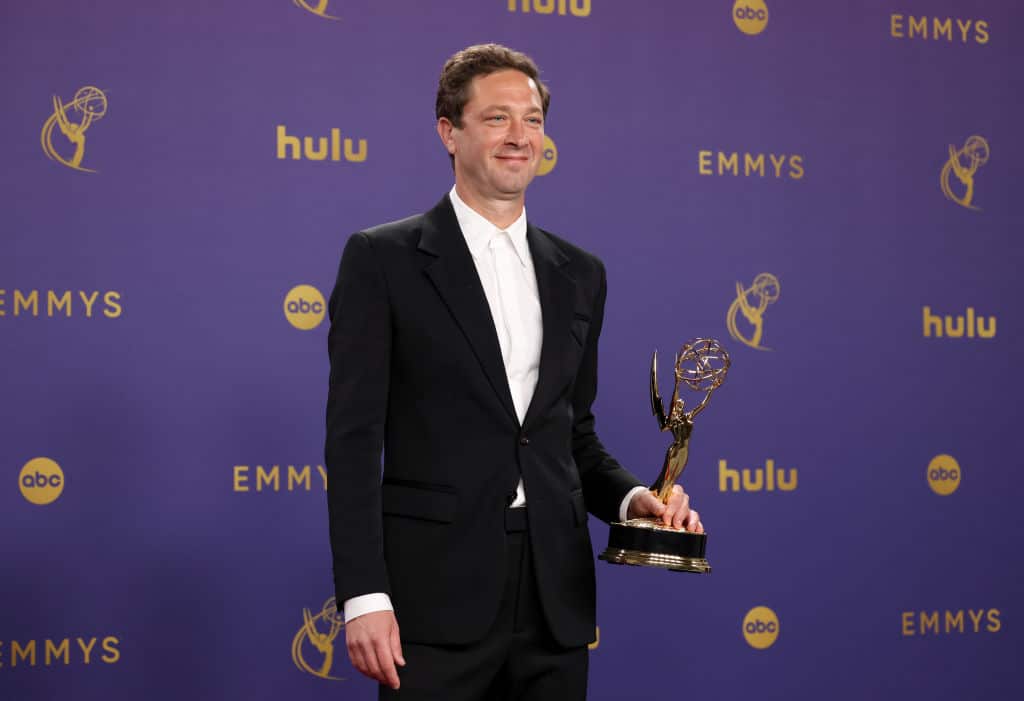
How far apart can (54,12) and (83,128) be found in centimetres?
32

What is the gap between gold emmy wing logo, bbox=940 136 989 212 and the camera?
12.9 ft

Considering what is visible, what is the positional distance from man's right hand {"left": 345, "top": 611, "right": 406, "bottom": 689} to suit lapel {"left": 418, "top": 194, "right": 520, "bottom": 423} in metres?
0.39

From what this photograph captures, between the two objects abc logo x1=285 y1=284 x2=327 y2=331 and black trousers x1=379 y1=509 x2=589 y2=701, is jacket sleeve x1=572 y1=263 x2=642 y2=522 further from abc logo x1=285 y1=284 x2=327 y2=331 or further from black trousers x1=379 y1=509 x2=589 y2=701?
abc logo x1=285 y1=284 x2=327 y2=331

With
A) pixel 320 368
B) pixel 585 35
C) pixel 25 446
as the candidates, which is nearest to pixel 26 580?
pixel 25 446

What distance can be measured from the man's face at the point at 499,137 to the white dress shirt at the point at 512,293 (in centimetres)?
6

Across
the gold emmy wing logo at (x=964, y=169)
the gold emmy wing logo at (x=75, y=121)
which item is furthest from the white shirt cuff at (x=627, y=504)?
the gold emmy wing logo at (x=964, y=169)

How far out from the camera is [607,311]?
11.7 feet

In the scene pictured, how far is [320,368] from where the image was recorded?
10.8 feet

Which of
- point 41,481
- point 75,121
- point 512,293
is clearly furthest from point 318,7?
point 512,293

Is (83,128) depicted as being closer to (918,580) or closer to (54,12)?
(54,12)

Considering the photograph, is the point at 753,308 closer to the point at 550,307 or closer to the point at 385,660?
the point at 550,307

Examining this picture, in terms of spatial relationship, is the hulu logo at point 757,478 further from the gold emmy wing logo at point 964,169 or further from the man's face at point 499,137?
the man's face at point 499,137

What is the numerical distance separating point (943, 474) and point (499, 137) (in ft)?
8.17

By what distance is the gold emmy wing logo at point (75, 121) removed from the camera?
3129mm
